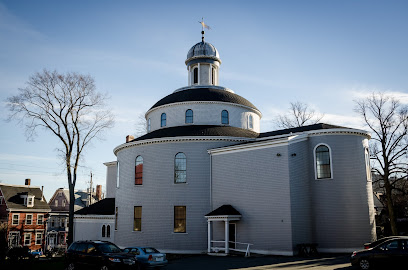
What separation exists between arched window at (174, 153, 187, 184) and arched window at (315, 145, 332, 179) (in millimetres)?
9350

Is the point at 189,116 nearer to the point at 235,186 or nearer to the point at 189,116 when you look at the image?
the point at 189,116

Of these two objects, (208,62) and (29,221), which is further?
(29,221)

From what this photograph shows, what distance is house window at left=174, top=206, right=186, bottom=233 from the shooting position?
25.7 meters

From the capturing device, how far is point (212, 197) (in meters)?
25.8

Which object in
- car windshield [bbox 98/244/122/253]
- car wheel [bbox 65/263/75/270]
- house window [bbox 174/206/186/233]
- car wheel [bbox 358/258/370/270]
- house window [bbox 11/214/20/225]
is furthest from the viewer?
house window [bbox 11/214/20/225]

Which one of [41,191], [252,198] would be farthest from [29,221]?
[252,198]

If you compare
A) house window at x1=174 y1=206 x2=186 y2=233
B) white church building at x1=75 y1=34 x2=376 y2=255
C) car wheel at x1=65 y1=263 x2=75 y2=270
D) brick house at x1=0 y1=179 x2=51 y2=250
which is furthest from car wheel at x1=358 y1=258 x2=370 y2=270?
brick house at x1=0 y1=179 x2=51 y2=250

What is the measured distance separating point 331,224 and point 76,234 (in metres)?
22.7

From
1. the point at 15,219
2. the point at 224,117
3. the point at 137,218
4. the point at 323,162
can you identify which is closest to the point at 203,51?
the point at 224,117

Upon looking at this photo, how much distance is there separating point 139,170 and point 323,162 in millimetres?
13672

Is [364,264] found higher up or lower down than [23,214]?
lower down

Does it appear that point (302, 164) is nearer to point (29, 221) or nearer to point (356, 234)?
point (356, 234)

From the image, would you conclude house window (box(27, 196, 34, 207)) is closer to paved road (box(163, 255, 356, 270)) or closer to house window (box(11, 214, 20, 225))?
house window (box(11, 214, 20, 225))

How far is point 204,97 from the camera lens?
99.7ft
